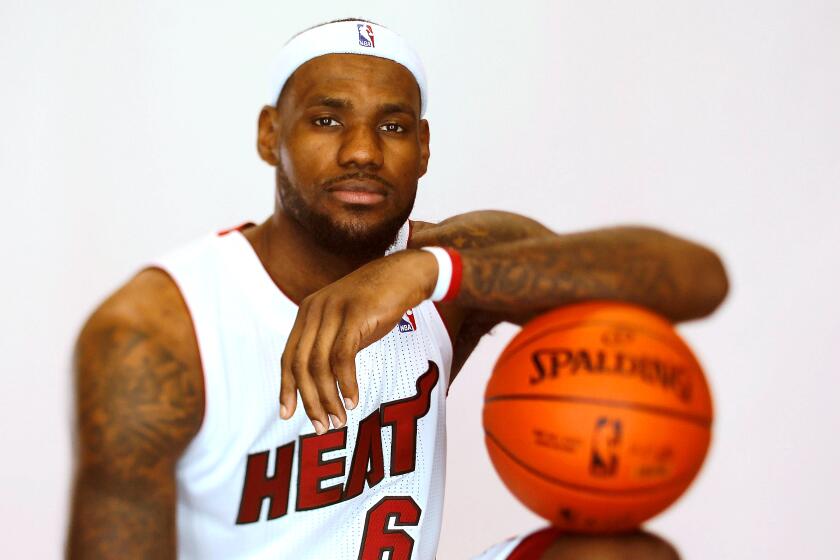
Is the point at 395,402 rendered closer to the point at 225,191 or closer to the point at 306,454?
the point at 306,454

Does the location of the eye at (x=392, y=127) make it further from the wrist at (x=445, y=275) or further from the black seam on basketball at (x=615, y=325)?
the black seam on basketball at (x=615, y=325)

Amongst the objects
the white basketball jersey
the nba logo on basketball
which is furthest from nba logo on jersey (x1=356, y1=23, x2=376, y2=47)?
the nba logo on basketball

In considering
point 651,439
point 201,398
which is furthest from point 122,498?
point 651,439

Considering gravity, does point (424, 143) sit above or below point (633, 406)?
above

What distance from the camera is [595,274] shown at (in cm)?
188

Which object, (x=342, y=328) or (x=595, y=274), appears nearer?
(x=342, y=328)

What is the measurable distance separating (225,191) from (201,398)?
1.66 meters

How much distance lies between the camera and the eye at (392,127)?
2258mm

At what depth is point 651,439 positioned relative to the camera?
165 centimetres

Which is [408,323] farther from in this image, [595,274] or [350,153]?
[595,274]

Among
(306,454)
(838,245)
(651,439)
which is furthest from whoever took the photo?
(838,245)

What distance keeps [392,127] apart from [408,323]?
47 centimetres

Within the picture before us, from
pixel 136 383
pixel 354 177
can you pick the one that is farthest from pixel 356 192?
pixel 136 383

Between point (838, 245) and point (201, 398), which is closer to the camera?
point (201, 398)
